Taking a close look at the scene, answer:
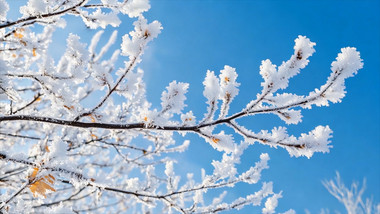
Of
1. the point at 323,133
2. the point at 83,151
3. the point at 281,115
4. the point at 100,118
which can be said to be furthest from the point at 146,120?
the point at 83,151

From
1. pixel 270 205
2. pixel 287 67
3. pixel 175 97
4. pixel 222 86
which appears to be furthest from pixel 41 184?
pixel 270 205

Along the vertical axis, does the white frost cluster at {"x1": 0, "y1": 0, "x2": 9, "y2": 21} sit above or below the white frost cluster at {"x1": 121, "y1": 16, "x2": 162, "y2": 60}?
above

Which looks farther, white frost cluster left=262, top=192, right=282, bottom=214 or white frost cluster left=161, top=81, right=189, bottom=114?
white frost cluster left=262, top=192, right=282, bottom=214

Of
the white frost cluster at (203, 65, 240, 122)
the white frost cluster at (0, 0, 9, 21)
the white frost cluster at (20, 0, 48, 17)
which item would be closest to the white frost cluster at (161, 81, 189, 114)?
the white frost cluster at (203, 65, 240, 122)

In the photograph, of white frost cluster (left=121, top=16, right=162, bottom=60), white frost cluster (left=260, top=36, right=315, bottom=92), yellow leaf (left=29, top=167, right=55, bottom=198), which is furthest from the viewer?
yellow leaf (left=29, top=167, right=55, bottom=198)

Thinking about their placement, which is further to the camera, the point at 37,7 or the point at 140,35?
the point at 37,7

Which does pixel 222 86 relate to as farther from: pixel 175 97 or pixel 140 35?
pixel 140 35

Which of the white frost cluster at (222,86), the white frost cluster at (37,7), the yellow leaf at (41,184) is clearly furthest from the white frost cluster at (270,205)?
the white frost cluster at (37,7)

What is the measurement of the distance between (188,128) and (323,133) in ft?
2.04

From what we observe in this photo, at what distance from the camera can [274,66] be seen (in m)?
1.17

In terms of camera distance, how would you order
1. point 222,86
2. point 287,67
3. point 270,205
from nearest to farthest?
1. point 287,67
2. point 222,86
3. point 270,205

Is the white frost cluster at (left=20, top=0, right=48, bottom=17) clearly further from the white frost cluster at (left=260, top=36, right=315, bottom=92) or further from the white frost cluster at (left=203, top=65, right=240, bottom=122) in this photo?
the white frost cluster at (left=260, top=36, right=315, bottom=92)

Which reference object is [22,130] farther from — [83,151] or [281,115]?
[281,115]

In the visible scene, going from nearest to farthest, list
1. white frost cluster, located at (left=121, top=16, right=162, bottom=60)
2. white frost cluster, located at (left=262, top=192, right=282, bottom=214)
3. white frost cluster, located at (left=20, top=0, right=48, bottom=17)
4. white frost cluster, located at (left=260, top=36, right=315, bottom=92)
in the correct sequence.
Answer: white frost cluster, located at (left=260, top=36, right=315, bottom=92)
white frost cluster, located at (left=121, top=16, right=162, bottom=60)
white frost cluster, located at (left=20, top=0, right=48, bottom=17)
white frost cluster, located at (left=262, top=192, right=282, bottom=214)
